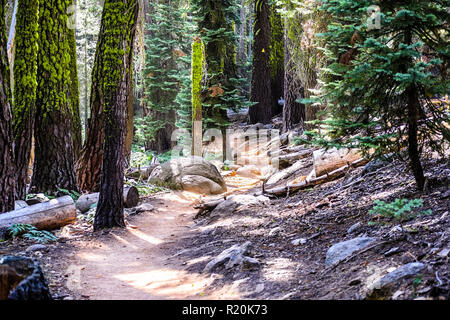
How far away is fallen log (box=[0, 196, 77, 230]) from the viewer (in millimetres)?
6473

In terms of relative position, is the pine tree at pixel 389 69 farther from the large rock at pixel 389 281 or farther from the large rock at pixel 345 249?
the large rock at pixel 389 281

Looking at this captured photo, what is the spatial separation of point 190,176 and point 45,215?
637 cm

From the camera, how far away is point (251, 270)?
4.62 metres

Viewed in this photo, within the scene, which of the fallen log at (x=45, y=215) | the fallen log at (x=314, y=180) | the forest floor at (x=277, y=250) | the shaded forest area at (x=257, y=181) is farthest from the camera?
the fallen log at (x=314, y=180)

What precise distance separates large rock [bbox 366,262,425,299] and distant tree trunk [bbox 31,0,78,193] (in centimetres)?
775

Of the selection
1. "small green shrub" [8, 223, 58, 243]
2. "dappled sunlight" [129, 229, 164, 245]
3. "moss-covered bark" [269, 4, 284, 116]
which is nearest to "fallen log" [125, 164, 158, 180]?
"dappled sunlight" [129, 229, 164, 245]

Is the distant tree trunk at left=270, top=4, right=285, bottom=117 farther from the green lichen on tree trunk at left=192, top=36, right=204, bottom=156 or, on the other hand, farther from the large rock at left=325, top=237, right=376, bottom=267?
the large rock at left=325, top=237, right=376, bottom=267

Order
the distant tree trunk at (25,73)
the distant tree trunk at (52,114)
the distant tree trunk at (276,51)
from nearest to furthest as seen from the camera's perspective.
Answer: the distant tree trunk at (25,73), the distant tree trunk at (52,114), the distant tree trunk at (276,51)

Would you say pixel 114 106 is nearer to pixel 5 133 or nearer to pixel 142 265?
pixel 5 133

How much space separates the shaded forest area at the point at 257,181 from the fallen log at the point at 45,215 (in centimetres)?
3

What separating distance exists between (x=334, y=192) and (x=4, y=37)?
6.73 meters

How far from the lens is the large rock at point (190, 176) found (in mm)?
12672

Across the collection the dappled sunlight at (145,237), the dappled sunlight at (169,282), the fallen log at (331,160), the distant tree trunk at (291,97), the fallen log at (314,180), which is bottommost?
the dappled sunlight at (145,237)

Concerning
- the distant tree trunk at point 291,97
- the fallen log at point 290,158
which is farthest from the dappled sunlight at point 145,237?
the distant tree trunk at point 291,97
